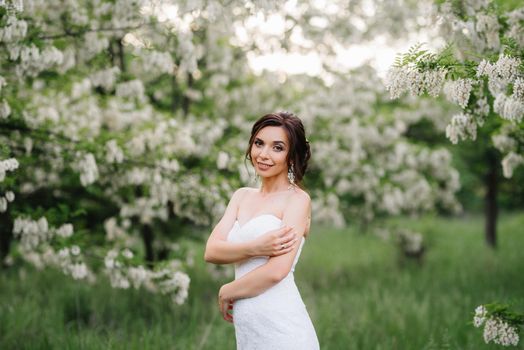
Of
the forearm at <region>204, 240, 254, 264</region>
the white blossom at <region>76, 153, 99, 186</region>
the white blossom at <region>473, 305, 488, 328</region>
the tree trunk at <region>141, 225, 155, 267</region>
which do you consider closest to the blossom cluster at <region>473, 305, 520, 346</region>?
the white blossom at <region>473, 305, 488, 328</region>

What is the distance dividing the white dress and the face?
272mm

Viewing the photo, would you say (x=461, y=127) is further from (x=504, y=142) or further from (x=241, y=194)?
(x=241, y=194)

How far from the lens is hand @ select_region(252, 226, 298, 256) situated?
8.51ft

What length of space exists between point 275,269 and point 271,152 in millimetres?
653

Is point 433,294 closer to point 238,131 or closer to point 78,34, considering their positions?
point 238,131

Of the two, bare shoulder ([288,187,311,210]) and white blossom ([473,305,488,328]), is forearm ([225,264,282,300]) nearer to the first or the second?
bare shoulder ([288,187,311,210])

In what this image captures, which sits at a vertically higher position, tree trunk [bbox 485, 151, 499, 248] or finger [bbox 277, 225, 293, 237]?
finger [bbox 277, 225, 293, 237]

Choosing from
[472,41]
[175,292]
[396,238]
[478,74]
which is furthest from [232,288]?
[396,238]

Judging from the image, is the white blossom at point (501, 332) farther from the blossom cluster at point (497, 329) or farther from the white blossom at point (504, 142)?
the white blossom at point (504, 142)

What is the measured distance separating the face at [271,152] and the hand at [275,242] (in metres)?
0.38

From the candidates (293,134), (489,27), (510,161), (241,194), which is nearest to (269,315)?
(241,194)

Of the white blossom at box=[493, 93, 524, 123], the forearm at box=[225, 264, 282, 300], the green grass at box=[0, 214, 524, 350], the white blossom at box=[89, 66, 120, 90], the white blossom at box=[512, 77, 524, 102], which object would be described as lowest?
the green grass at box=[0, 214, 524, 350]

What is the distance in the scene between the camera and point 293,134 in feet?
9.39

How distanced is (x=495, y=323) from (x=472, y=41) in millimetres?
2343
